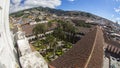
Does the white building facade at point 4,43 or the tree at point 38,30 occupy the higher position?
the white building facade at point 4,43

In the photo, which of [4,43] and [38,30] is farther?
[38,30]

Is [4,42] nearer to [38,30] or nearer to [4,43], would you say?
[4,43]

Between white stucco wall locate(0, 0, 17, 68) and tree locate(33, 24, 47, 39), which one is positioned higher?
A: white stucco wall locate(0, 0, 17, 68)

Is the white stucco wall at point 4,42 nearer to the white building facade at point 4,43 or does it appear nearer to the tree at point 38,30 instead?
the white building facade at point 4,43

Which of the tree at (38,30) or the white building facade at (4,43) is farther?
the tree at (38,30)

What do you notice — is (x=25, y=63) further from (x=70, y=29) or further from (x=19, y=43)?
(x=70, y=29)

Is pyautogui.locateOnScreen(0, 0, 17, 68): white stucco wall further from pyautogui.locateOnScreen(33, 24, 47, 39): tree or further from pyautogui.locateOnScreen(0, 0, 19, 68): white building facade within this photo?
pyautogui.locateOnScreen(33, 24, 47, 39): tree

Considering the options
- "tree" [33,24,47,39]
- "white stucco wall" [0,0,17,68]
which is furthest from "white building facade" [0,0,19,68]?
"tree" [33,24,47,39]

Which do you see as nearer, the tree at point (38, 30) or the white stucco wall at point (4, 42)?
the white stucco wall at point (4, 42)

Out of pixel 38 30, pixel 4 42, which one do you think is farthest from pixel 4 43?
pixel 38 30

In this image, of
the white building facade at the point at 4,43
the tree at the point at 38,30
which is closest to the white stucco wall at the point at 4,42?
the white building facade at the point at 4,43

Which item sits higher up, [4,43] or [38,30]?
[4,43]
